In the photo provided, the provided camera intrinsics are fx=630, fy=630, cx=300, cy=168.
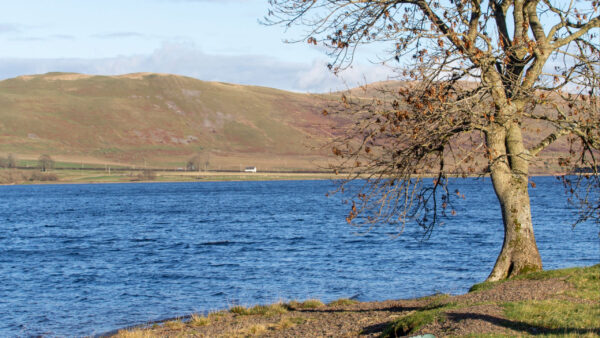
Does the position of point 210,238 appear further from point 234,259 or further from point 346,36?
point 346,36

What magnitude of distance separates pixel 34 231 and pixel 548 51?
54436mm

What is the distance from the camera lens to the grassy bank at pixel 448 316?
34.5 feet

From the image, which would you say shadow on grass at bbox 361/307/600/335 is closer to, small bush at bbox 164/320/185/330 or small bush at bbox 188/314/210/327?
small bush at bbox 188/314/210/327

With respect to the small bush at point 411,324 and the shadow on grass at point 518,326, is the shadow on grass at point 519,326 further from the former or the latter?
the small bush at point 411,324

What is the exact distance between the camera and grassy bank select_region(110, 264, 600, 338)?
10.5 meters

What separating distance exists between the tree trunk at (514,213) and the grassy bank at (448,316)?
72 cm

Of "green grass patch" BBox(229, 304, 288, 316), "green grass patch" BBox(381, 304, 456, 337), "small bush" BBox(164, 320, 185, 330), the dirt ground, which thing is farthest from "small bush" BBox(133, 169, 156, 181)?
"green grass patch" BBox(381, 304, 456, 337)

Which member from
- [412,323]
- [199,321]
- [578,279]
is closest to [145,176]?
[199,321]

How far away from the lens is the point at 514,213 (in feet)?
53.7

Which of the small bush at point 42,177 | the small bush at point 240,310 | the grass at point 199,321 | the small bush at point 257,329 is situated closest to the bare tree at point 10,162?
the small bush at point 42,177

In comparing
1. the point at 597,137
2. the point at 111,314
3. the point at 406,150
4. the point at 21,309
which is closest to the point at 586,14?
the point at 597,137

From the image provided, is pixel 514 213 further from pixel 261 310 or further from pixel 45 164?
pixel 45 164

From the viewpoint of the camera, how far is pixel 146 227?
6081 cm

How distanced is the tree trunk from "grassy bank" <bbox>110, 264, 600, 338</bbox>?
0.72 metres
